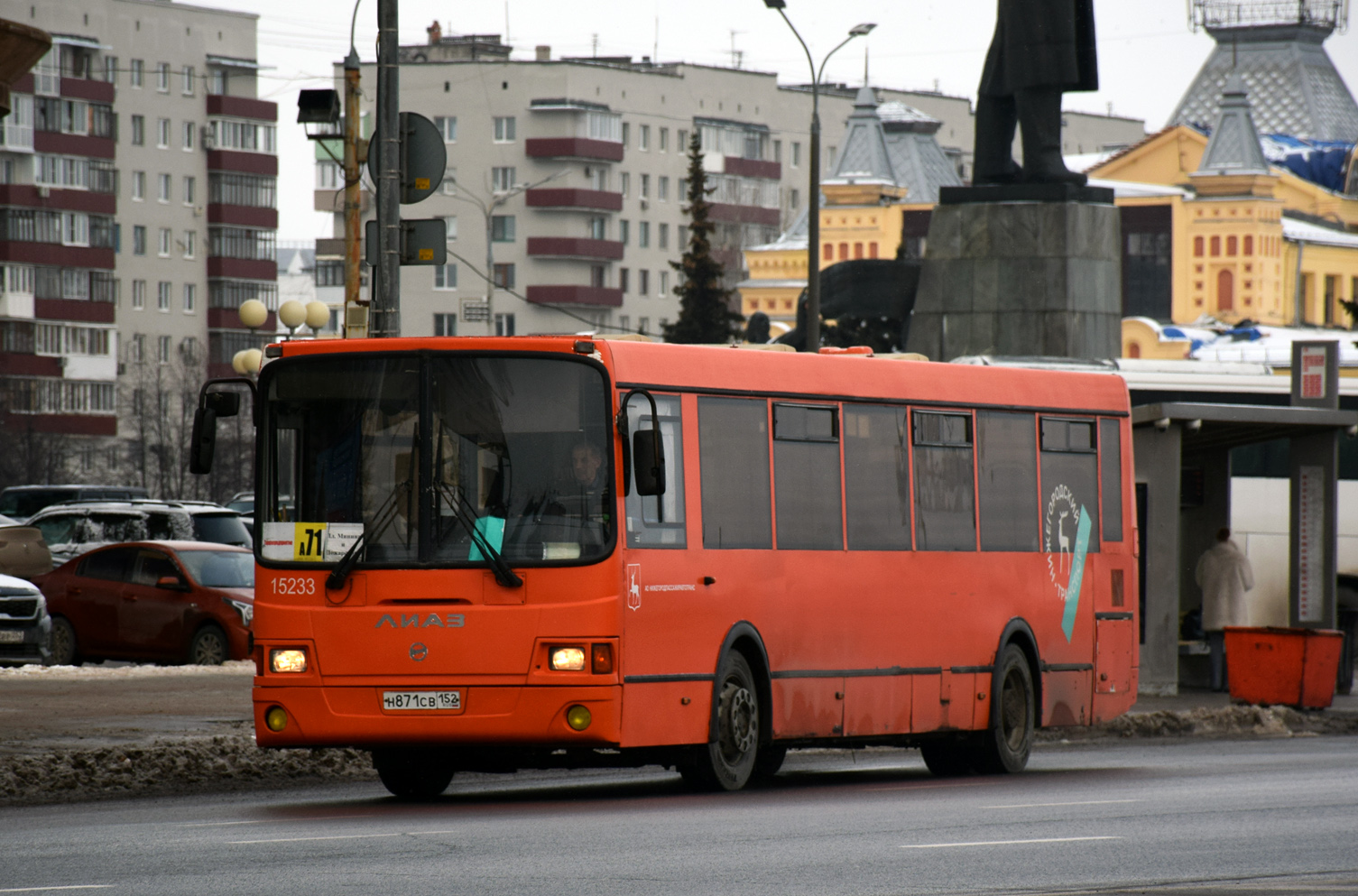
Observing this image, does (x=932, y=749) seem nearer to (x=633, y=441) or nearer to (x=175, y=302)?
(x=633, y=441)

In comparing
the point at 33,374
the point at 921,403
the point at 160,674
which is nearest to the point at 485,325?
the point at 33,374

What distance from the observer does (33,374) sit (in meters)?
104

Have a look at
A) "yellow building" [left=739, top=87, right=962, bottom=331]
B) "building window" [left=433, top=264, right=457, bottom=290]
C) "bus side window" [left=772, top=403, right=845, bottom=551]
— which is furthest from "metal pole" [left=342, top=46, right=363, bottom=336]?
"building window" [left=433, top=264, right=457, bottom=290]

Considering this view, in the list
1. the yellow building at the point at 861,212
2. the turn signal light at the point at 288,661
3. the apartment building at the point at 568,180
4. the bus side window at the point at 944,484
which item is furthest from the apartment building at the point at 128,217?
the turn signal light at the point at 288,661

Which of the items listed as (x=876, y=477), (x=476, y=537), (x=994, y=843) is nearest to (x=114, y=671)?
(x=876, y=477)

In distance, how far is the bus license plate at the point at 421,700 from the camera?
1341 centimetres

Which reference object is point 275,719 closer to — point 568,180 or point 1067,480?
point 1067,480

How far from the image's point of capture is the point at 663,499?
554 inches

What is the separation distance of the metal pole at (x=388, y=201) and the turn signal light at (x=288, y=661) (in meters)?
5.81

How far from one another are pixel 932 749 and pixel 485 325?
121 m

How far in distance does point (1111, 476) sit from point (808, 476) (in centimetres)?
402

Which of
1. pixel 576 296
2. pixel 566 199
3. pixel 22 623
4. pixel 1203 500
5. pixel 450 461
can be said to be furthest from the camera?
pixel 576 296

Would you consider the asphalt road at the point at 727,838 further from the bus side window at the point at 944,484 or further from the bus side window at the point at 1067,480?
the bus side window at the point at 1067,480

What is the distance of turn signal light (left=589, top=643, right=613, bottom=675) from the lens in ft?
44.0
